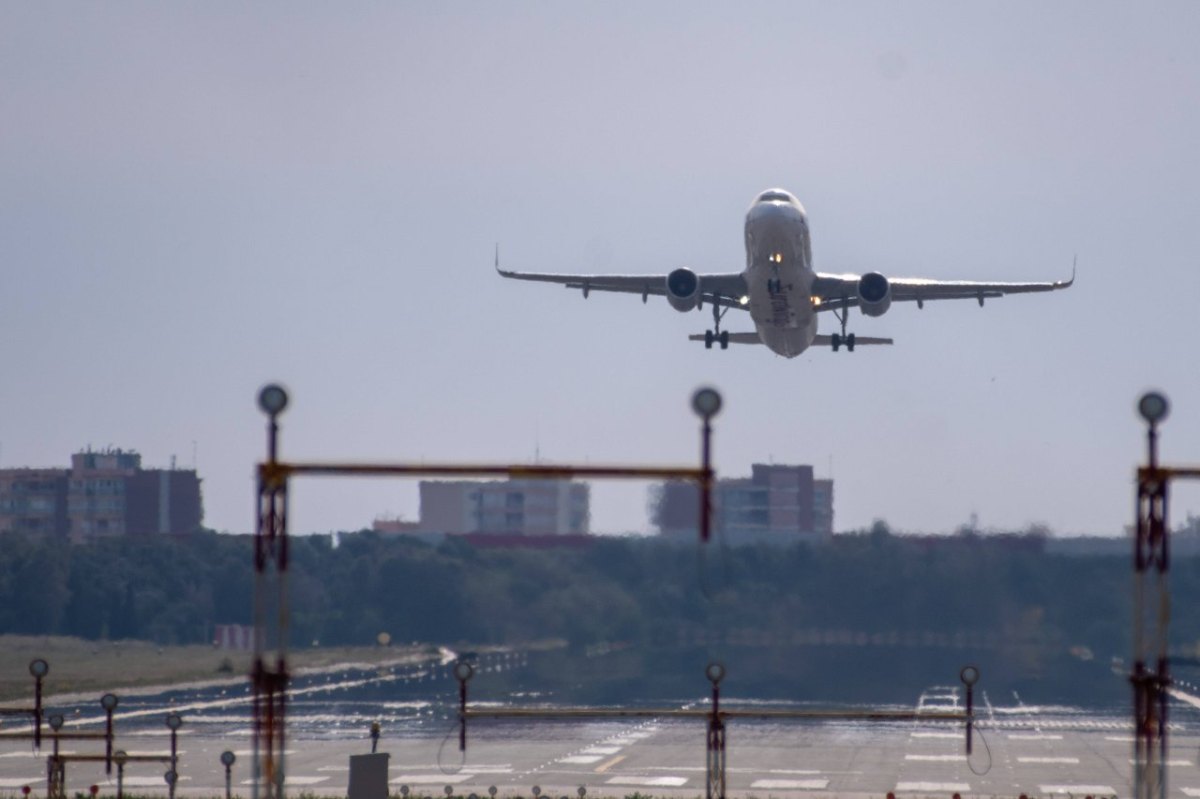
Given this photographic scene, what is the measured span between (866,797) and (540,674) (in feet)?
94.6

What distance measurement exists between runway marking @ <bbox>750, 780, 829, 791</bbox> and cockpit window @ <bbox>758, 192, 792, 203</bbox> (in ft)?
64.7

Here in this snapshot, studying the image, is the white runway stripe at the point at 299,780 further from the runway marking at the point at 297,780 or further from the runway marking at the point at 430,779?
the runway marking at the point at 430,779

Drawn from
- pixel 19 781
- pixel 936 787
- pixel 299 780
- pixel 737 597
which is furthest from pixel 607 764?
pixel 737 597

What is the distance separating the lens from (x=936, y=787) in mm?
42969

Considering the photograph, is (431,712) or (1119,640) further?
(1119,640)

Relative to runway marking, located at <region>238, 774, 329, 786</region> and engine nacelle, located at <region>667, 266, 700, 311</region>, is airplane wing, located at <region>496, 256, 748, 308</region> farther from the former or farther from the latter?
runway marking, located at <region>238, 774, 329, 786</region>

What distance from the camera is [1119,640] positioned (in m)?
70.2

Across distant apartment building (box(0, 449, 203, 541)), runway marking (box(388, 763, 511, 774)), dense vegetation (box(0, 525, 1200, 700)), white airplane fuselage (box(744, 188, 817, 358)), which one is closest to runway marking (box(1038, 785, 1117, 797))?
runway marking (box(388, 763, 511, 774))

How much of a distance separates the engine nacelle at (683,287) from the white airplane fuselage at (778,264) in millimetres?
1783

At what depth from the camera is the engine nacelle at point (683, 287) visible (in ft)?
193

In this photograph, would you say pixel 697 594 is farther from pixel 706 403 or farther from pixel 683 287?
pixel 706 403

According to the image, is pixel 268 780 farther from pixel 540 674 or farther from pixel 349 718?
pixel 540 674

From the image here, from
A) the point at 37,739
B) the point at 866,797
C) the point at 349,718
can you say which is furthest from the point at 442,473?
the point at 349,718

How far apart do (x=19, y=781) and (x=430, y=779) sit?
9.19 metres
